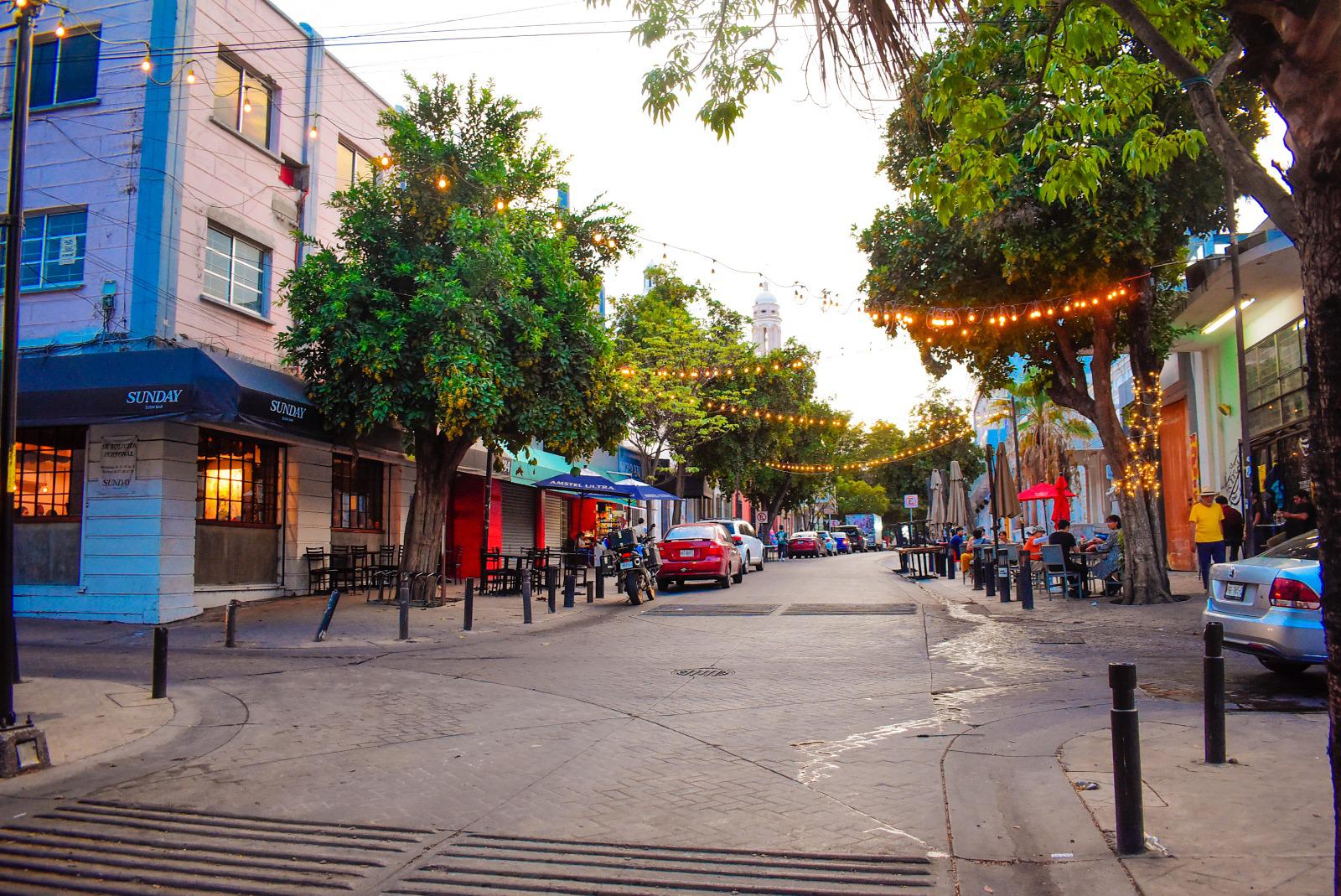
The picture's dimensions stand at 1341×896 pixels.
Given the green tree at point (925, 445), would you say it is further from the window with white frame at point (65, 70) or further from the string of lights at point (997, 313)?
the window with white frame at point (65, 70)

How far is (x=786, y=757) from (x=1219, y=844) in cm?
280

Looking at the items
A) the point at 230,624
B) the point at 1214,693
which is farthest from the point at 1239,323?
the point at 230,624

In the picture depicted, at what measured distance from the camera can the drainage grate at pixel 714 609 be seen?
1675 centimetres

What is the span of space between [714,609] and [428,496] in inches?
226

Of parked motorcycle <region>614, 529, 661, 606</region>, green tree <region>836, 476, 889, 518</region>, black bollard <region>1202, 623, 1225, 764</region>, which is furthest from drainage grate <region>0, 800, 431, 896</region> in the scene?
green tree <region>836, 476, 889, 518</region>

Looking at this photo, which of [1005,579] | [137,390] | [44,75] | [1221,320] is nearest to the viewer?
[137,390]

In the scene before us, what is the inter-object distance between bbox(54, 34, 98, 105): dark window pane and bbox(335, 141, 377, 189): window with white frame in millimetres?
4835

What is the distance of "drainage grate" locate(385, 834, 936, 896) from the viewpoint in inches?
163

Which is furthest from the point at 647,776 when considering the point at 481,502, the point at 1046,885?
the point at 481,502

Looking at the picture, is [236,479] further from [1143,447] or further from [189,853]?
[1143,447]

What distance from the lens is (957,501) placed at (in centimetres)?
2877

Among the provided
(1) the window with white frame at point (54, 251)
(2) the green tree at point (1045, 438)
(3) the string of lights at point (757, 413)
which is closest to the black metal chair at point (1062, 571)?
(2) the green tree at point (1045, 438)

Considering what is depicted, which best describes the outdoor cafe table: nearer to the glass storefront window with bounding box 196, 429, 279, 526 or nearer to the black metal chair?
the black metal chair

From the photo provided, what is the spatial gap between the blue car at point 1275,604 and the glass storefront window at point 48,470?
52.9 feet
